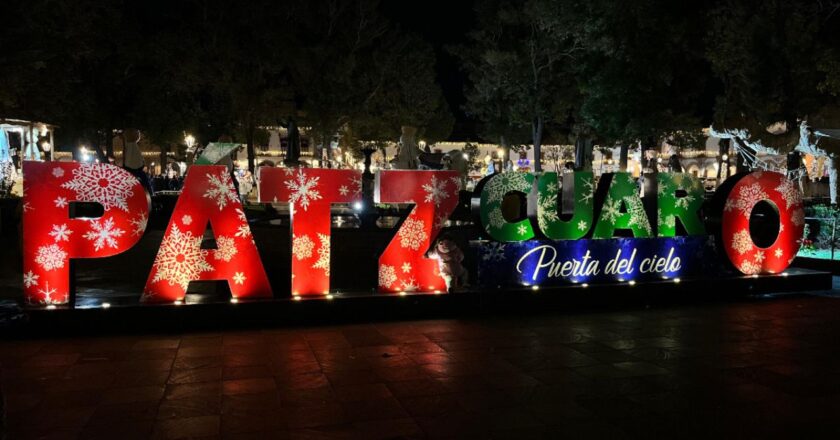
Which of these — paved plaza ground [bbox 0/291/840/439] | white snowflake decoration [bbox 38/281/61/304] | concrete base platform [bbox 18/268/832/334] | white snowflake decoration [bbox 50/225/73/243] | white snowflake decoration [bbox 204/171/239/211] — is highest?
white snowflake decoration [bbox 204/171/239/211]

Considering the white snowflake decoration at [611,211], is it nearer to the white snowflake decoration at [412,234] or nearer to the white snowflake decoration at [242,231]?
the white snowflake decoration at [412,234]

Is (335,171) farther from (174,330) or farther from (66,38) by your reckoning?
(66,38)

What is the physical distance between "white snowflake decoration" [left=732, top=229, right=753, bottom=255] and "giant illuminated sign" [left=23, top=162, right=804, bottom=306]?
0.8 inches

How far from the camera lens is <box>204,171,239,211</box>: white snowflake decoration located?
25.8 ft

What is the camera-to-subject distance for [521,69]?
126 feet

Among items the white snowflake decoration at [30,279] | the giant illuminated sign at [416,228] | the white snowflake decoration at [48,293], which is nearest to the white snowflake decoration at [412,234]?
the giant illuminated sign at [416,228]

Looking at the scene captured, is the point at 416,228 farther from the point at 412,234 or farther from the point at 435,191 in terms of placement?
Result: the point at 435,191

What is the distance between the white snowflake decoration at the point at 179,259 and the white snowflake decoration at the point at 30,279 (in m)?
1.24

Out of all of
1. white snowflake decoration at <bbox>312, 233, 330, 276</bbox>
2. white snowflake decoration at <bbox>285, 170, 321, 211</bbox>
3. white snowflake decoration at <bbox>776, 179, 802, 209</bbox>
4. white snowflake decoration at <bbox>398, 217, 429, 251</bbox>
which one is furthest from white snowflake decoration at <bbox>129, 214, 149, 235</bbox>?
white snowflake decoration at <bbox>776, 179, 802, 209</bbox>

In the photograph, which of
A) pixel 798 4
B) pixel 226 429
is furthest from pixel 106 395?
pixel 798 4

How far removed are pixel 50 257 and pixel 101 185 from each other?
99cm

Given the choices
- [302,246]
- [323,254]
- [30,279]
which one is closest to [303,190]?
[302,246]

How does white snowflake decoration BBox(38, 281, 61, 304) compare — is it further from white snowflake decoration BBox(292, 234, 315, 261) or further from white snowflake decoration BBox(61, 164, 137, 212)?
white snowflake decoration BBox(292, 234, 315, 261)

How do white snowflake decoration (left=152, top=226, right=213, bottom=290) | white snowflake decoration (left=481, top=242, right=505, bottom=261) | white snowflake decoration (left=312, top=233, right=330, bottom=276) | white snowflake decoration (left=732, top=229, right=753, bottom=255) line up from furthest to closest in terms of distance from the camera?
white snowflake decoration (left=732, top=229, right=753, bottom=255), white snowflake decoration (left=481, top=242, right=505, bottom=261), white snowflake decoration (left=312, top=233, right=330, bottom=276), white snowflake decoration (left=152, top=226, right=213, bottom=290)
